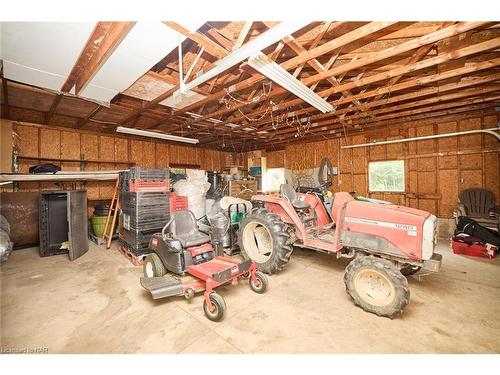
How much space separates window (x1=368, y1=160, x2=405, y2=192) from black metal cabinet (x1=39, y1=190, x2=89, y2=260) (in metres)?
7.84

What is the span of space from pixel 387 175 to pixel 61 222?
864 centimetres

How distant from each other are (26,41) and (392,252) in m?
4.72

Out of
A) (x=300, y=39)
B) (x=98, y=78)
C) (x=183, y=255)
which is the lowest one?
(x=183, y=255)

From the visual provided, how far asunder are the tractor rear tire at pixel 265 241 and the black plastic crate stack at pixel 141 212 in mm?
1648

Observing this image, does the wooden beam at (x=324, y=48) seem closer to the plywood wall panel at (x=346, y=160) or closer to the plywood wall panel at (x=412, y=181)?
the plywood wall panel at (x=346, y=160)

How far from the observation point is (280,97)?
14.4 feet

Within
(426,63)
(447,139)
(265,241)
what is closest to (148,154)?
(265,241)

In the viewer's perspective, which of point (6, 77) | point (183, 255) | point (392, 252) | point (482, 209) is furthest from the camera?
point (482, 209)

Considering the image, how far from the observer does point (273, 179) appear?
28.9 feet

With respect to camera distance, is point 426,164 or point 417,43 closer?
point 417,43

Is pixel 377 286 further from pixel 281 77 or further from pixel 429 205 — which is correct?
pixel 429 205

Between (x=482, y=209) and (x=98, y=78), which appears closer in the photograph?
(x=98, y=78)
